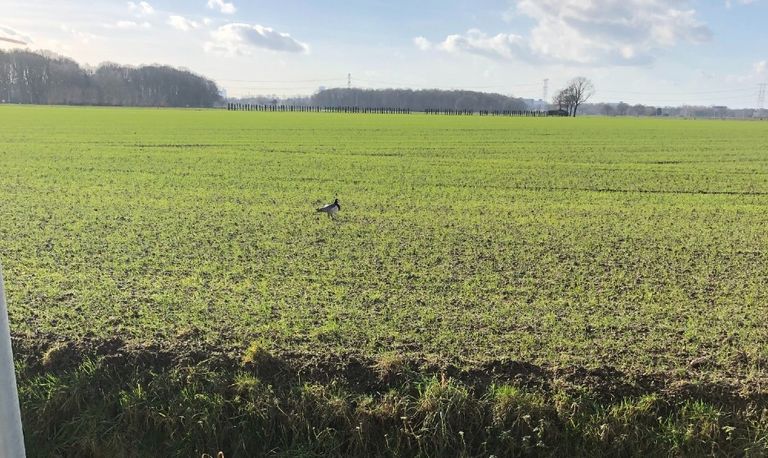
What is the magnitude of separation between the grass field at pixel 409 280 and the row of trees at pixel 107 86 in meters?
93.2

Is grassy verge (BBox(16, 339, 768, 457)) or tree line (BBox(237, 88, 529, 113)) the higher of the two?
tree line (BBox(237, 88, 529, 113))

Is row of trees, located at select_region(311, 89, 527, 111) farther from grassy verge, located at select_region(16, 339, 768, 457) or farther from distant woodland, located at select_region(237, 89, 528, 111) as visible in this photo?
grassy verge, located at select_region(16, 339, 768, 457)

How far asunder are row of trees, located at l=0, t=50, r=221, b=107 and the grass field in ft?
306

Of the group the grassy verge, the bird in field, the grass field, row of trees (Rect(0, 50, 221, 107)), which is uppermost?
row of trees (Rect(0, 50, 221, 107))

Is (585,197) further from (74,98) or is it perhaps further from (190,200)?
(74,98)

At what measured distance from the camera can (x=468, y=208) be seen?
12.1 m

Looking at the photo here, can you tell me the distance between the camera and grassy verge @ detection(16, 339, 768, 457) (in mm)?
4074

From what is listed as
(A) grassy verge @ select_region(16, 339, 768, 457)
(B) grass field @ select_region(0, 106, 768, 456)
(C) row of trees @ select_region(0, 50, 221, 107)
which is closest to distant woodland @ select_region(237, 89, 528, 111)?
(C) row of trees @ select_region(0, 50, 221, 107)

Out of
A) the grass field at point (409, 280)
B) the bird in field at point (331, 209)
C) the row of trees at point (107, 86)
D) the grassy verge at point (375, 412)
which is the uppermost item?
the row of trees at point (107, 86)

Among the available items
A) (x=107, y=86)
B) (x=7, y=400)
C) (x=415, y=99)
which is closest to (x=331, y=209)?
(x=7, y=400)

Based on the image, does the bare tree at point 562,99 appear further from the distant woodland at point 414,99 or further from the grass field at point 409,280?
the grass field at point 409,280

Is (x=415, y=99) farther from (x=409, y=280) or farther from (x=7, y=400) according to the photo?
(x=7, y=400)

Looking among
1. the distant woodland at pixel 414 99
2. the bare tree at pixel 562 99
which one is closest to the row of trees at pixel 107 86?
the distant woodland at pixel 414 99

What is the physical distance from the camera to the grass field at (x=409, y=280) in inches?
186
